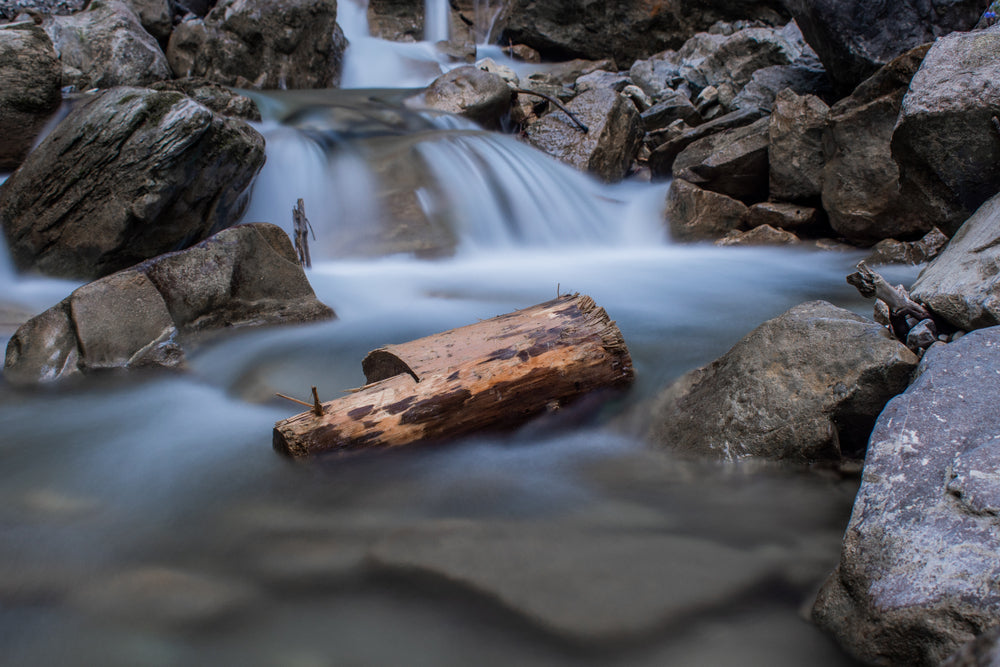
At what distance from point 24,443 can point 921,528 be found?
350 cm

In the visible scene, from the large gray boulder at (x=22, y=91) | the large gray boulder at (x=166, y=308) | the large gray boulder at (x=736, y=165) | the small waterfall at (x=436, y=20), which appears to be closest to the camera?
the large gray boulder at (x=166, y=308)

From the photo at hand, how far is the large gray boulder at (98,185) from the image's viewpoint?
5.41 metres

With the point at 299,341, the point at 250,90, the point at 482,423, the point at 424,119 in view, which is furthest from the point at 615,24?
the point at 482,423

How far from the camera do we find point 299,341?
13.9ft

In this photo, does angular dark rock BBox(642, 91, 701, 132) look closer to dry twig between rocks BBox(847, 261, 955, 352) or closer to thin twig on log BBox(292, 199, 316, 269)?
thin twig on log BBox(292, 199, 316, 269)

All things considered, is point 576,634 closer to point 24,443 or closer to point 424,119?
point 24,443

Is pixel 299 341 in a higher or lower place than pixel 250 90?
lower


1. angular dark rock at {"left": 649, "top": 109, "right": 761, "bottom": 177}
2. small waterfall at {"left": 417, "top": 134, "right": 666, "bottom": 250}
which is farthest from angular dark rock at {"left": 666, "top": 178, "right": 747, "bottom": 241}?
angular dark rock at {"left": 649, "top": 109, "right": 761, "bottom": 177}

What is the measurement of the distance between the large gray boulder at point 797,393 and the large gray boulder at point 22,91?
7.01 m

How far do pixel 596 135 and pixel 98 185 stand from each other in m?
6.45

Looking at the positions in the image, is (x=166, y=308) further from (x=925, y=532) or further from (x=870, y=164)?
(x=870, y=164)

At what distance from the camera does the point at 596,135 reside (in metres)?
9.50

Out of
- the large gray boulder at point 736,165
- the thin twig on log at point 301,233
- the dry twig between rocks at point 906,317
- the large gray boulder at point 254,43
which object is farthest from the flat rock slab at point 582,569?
the large gray boulder at point 254,43

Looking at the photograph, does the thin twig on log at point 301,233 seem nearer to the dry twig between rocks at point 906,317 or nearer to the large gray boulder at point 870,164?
the dry twig between rocks at point 906,317
